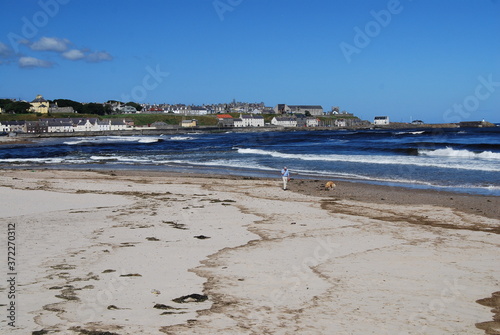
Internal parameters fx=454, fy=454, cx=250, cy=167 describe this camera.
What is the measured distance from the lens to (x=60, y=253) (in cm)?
871

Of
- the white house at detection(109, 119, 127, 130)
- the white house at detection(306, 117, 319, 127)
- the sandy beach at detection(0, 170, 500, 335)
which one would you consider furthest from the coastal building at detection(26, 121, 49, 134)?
the sandy beach at detection(0, 170, 500, 335)

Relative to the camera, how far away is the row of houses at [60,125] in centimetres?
12012

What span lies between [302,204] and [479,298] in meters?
9.22

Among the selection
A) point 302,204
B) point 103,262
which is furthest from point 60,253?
point 302,204

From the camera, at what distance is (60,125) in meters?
123

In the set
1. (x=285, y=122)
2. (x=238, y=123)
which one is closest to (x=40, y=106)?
(x=238, y=123)

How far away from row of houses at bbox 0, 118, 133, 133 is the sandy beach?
377 feet

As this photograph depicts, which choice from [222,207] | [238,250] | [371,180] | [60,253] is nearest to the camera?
[60,253]

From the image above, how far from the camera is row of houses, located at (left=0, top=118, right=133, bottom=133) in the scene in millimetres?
120125

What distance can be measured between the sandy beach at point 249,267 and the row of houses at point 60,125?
11481 centimetres

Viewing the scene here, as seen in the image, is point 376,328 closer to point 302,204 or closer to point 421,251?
point 421,251

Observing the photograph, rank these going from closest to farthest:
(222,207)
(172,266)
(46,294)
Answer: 1. (46,294)
2. (172,266)
3. (222,207)

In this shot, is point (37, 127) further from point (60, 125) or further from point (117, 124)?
point (117, 124)

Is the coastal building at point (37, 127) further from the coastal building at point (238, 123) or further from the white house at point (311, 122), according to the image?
the white house at point (311, 122)
